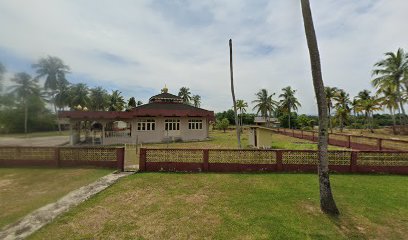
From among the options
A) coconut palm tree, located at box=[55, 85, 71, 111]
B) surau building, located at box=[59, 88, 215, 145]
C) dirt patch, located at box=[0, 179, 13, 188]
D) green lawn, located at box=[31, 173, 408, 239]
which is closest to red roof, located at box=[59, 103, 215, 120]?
surau building, located at box=[59, 88, 215, 145]

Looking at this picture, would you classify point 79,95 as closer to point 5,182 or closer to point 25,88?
point 25,88

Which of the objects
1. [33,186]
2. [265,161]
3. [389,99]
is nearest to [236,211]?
[265,161]

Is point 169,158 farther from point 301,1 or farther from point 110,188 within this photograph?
point 301,1

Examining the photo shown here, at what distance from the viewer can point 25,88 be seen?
1545 inches

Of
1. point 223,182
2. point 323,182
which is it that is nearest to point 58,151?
point 223,182

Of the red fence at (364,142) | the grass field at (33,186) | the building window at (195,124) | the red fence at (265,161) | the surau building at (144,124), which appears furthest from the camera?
the building window at (195,124)

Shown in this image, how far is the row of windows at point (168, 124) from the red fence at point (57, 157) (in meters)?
12.9

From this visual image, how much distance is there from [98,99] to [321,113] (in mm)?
56111

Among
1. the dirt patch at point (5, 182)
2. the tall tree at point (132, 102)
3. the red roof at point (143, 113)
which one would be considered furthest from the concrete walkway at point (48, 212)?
the tall tree at point (132, 102)

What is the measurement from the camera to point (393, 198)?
6.92 m

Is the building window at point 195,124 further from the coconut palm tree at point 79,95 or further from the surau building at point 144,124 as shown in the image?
the coconut palm tree at point 79,95

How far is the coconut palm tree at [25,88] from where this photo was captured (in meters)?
37.9

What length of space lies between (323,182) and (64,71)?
4787 centimetres

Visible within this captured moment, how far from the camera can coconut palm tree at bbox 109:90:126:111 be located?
189 feet
